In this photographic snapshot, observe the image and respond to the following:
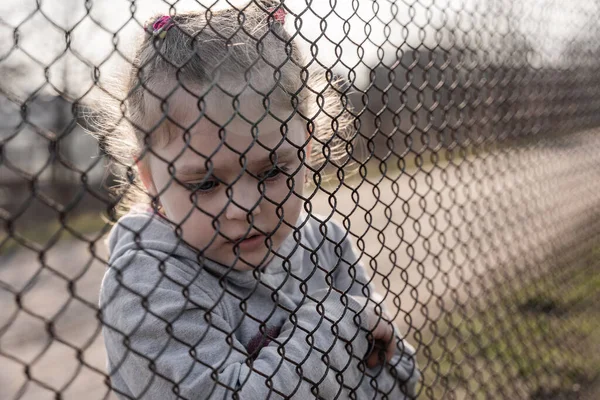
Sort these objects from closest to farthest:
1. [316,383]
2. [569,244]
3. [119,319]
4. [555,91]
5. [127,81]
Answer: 1. [119,319]
2. [316,383]
3. [127,81]
4. [555,91]
5. [569,244]

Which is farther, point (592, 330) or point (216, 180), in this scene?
point (592, 330)

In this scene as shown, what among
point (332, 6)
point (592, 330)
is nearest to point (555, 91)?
point (592, 330)

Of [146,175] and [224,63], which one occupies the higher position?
[224,63]

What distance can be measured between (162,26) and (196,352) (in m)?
0.81

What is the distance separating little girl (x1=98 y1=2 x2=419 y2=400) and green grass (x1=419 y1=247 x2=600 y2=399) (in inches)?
52.5

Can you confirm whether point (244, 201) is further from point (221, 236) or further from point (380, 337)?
point (380, 337)

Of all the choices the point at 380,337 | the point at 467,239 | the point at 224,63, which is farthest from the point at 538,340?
the point at 224,63

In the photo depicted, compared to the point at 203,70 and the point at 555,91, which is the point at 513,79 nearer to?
the point at 555,91

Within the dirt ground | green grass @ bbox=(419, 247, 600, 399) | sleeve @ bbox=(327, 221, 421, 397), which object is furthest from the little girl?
green grass @ bbox=(419, 247, 600, 399)

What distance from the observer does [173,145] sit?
1.60m

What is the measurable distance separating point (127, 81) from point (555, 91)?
2.65 m

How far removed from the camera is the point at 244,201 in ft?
5.31

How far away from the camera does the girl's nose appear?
1589 mm

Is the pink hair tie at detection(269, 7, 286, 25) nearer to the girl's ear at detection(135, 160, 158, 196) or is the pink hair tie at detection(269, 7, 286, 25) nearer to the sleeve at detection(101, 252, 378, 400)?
the girl's ear at detection(135, 160, 158, 196)
